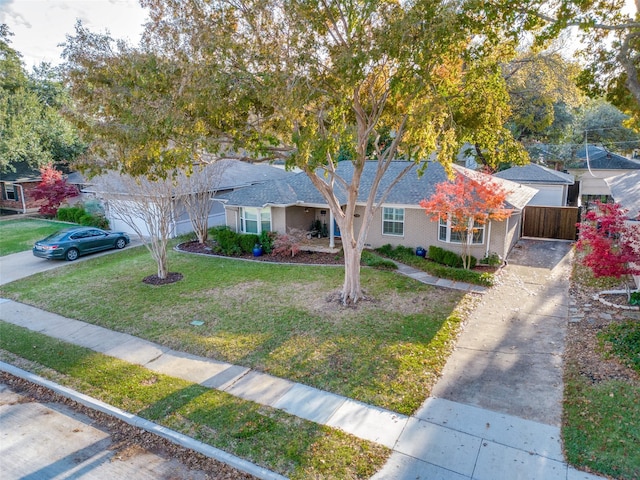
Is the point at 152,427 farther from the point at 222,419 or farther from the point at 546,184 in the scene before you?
the point at 546,184

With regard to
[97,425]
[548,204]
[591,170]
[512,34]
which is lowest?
[97,425]

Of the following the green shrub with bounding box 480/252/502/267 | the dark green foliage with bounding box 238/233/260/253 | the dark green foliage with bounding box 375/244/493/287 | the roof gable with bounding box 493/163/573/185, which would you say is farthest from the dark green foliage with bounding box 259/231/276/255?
the roof gable with bounding box 493/163/573/185

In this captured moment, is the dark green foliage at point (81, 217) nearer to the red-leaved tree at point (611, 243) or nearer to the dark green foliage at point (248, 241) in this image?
the dark green foliage at point (248, 241)

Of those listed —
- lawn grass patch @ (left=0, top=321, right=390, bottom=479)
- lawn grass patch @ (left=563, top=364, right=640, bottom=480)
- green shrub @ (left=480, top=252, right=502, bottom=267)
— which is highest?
green shrub @ (left=480, top=252, right=502, bottom=267)

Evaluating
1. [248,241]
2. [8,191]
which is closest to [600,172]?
[248,241]

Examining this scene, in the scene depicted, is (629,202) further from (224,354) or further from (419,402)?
(224,354)

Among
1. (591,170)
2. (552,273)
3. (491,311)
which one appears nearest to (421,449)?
(491,311)

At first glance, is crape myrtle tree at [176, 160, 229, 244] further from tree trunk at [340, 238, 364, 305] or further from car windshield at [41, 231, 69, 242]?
tree trunk at [340, 238, 364, 305]
